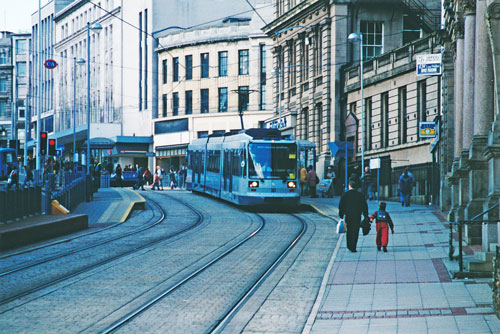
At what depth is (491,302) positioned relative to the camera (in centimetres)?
1063

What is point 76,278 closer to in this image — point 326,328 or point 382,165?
point 326,328

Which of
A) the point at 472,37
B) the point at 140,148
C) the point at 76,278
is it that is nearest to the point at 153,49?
the point at 140,148

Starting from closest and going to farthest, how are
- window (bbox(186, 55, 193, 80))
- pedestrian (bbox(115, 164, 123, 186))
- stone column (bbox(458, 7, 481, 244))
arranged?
1. stone column (bbox(458, 7, 481, 244))
2. pedestrian (bbox(115, 164, 123, 186))
3. window (bbox(186, 55, 193, 80))

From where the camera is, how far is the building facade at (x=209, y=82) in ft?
251

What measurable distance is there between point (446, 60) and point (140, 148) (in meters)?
59.3

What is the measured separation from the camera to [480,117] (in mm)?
20172

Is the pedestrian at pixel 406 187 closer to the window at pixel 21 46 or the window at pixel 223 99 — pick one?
the window at pixel 223 99

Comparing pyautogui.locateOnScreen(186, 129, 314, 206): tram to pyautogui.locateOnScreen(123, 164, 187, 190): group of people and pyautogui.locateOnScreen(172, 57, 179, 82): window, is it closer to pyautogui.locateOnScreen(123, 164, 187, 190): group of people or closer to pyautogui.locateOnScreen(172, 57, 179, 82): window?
pyautogui.locateOnScreen(123, 164, 187, 190): group of people

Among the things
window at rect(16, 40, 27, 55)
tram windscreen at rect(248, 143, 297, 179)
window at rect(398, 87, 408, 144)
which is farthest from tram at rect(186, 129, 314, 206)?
window at rect(16, 40, 27, 55)

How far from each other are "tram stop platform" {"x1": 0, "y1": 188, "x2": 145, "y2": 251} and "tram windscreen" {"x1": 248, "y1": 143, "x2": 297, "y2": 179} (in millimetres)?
4696

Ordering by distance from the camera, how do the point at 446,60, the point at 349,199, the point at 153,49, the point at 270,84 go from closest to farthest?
1. the point at 349,199
2. the point at 446,60
3. the point at 270,84
4. the point at 153,49

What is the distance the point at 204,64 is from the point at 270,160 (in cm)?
4916

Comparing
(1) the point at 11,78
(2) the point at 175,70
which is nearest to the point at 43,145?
(2) the point at 175,70

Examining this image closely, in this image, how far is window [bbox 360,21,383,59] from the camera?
50.7 meters
